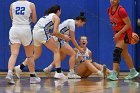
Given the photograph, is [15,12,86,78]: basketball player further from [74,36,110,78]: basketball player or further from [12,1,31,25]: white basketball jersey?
[12,1,31,25]: white basketball jersey

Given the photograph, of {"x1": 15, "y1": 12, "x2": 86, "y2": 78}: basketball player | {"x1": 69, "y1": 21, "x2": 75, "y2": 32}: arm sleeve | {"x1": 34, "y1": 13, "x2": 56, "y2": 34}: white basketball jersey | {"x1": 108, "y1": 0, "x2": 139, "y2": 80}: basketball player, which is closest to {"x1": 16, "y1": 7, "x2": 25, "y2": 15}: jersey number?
{"x1": 34, "y1": 13, "x2": 56, "y2": 34}: white basketball jersey

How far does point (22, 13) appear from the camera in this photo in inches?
357

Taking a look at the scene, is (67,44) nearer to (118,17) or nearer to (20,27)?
(118,17)

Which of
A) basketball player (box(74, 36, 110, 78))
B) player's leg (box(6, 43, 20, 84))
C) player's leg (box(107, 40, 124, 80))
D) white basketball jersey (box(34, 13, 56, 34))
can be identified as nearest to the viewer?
player's leg (box(6, 43, 20, 84))

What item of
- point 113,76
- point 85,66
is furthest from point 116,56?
point 85,66

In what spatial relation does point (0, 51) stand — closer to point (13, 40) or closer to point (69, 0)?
point (69, 0)

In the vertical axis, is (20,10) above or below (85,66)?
above

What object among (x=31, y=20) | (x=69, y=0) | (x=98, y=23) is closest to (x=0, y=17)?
(x=69, y=0)

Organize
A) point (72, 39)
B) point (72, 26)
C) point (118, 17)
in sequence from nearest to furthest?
point (118, 17) → point (72, 39) → point (72, 26)

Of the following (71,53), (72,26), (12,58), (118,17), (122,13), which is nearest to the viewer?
(12,58)

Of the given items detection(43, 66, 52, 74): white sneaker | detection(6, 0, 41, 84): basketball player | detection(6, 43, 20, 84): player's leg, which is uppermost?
detection(6, 0, 41, 84): basketball player

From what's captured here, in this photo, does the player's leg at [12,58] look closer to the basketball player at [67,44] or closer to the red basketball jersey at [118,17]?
the basketball player at [67,44]

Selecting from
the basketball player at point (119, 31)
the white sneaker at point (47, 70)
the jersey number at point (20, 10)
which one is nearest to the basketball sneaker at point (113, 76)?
the basketball player at point (119, 31)

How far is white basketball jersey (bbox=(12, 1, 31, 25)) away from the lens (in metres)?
9.07
